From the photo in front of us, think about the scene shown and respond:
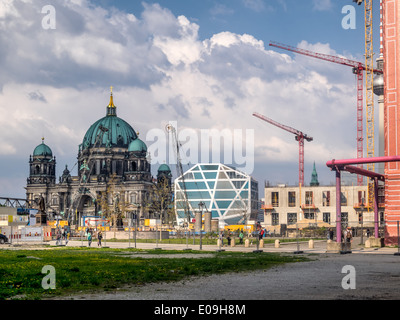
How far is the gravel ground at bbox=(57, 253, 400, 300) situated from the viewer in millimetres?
17172

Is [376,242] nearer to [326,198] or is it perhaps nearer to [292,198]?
[326,198]

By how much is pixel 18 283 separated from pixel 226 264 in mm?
12905

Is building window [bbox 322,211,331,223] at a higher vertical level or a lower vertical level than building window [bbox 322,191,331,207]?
lower

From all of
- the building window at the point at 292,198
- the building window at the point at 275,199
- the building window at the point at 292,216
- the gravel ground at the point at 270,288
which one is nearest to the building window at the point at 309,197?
the building window at the point at 292,198

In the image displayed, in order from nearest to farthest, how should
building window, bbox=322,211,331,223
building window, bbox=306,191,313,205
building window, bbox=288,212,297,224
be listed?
building window, bbox=322,211,331,223
building window, bbox=306,191,313,205
building window, bbox=288,212,297,224

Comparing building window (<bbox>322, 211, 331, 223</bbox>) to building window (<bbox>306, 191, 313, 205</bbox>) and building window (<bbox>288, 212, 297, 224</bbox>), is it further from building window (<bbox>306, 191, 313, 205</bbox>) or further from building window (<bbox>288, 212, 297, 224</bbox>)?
building window (<bbox>288, 212, 297, 224</bbox>)

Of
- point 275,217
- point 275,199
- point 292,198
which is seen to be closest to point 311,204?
point 292,198

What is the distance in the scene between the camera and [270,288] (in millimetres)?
19453

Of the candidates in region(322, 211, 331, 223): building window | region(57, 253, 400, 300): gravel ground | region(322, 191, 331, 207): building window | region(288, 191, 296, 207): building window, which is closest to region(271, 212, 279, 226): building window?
region(288, 191, 296, 207): building window

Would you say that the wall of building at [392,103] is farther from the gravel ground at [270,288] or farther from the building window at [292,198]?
the building window at [292,198]

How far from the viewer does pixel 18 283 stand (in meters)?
20.1

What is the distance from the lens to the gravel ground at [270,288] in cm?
1717
